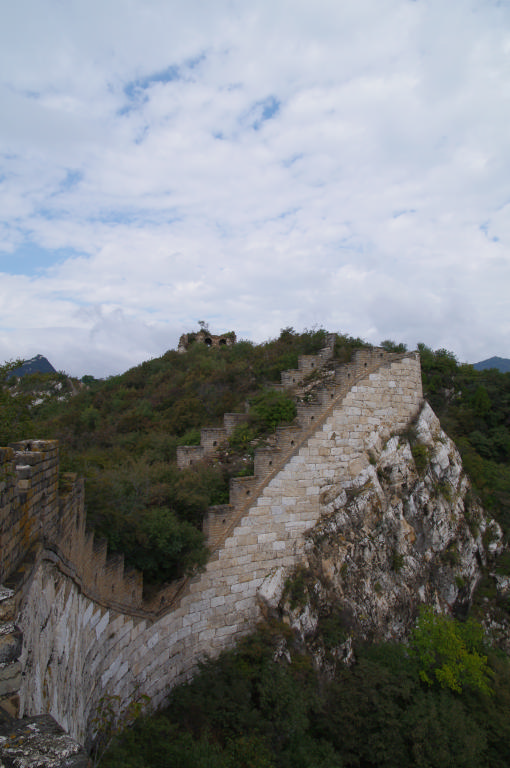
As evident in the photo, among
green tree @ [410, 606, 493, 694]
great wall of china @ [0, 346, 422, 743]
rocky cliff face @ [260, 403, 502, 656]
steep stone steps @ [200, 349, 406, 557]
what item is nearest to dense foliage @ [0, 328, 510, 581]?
steep stone steps @ [200, 349, 406, 557]

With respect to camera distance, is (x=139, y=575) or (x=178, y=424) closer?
(x=139, y=575)

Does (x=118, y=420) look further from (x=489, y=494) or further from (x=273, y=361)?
(x=489, y=494)

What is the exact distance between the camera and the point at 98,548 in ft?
23.1

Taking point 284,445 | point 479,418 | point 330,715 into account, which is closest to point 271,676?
point 330,715

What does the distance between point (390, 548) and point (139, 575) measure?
7.51 meters

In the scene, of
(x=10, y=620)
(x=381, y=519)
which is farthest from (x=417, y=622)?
(x=10, y=620)

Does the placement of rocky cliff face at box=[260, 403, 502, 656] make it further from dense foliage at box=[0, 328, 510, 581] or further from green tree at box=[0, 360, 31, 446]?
green tree at box=[0, 360, 31, 446]

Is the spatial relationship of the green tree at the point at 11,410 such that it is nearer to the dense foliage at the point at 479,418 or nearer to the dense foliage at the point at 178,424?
the dense foliage at the point at 178,424

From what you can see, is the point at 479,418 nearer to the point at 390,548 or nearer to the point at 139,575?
the point at 390,548

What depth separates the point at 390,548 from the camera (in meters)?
12.0

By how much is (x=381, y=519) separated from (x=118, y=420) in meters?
11.7

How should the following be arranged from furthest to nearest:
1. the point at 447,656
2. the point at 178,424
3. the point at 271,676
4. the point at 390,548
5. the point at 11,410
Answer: the point at 178,424
the point at 390,548
the point at 447,656
the point at 271,676
the point at 11,410

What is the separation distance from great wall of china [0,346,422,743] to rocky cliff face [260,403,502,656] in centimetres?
47

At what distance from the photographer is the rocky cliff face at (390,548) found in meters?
10.4
